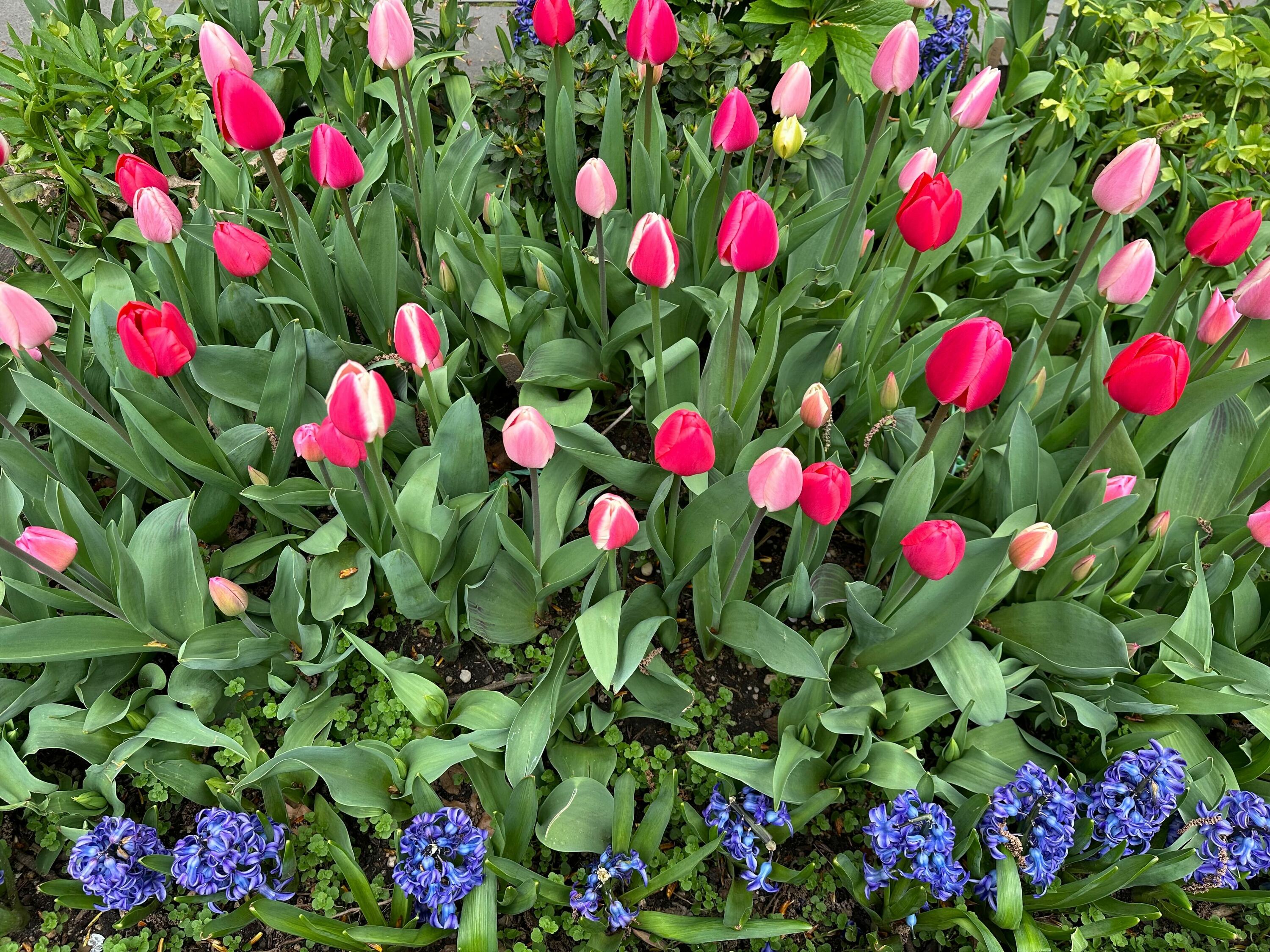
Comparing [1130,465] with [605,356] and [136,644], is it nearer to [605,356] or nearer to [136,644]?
[605,356]

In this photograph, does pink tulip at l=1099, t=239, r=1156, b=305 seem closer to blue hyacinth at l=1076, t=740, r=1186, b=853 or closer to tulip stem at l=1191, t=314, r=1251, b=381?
tulip stem at l=1191, t=314, r=1251, b=381

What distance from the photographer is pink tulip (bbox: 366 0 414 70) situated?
1.90 meters

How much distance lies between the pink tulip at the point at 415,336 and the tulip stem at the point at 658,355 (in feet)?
1.30

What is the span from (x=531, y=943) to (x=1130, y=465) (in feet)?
5.24

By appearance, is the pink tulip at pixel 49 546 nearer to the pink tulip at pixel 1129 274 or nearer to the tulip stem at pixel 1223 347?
the pink tulip at pixel 1129 274

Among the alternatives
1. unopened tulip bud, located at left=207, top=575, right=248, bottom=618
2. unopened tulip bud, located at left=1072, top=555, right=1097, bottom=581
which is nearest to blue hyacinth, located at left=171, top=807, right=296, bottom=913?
unopened tulip bud, located at left=207, top=575, right=248, bottom=618

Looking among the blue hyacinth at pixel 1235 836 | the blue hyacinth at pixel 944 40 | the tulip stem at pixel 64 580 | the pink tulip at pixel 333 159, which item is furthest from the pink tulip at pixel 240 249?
the blue hyacinth at pixel 944 40

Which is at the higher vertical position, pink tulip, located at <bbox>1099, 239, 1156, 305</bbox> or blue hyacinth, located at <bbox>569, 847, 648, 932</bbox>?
pink tulip, located at <bbox>1099, 239, 1156, 305</bbox>

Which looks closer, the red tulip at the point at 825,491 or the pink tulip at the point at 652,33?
the red tulip at the point at 825,491

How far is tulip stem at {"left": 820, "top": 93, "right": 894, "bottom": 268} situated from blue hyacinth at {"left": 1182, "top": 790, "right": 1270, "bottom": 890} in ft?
4.74

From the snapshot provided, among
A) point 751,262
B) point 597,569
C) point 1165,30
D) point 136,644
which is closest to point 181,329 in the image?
point 136,644

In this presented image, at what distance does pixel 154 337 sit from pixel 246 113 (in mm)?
461

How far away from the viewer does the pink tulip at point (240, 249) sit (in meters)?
1.83

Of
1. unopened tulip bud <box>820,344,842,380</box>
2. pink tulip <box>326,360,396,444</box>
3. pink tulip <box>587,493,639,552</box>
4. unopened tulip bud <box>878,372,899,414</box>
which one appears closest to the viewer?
pink tulip <box>326,360,396,444</box>
